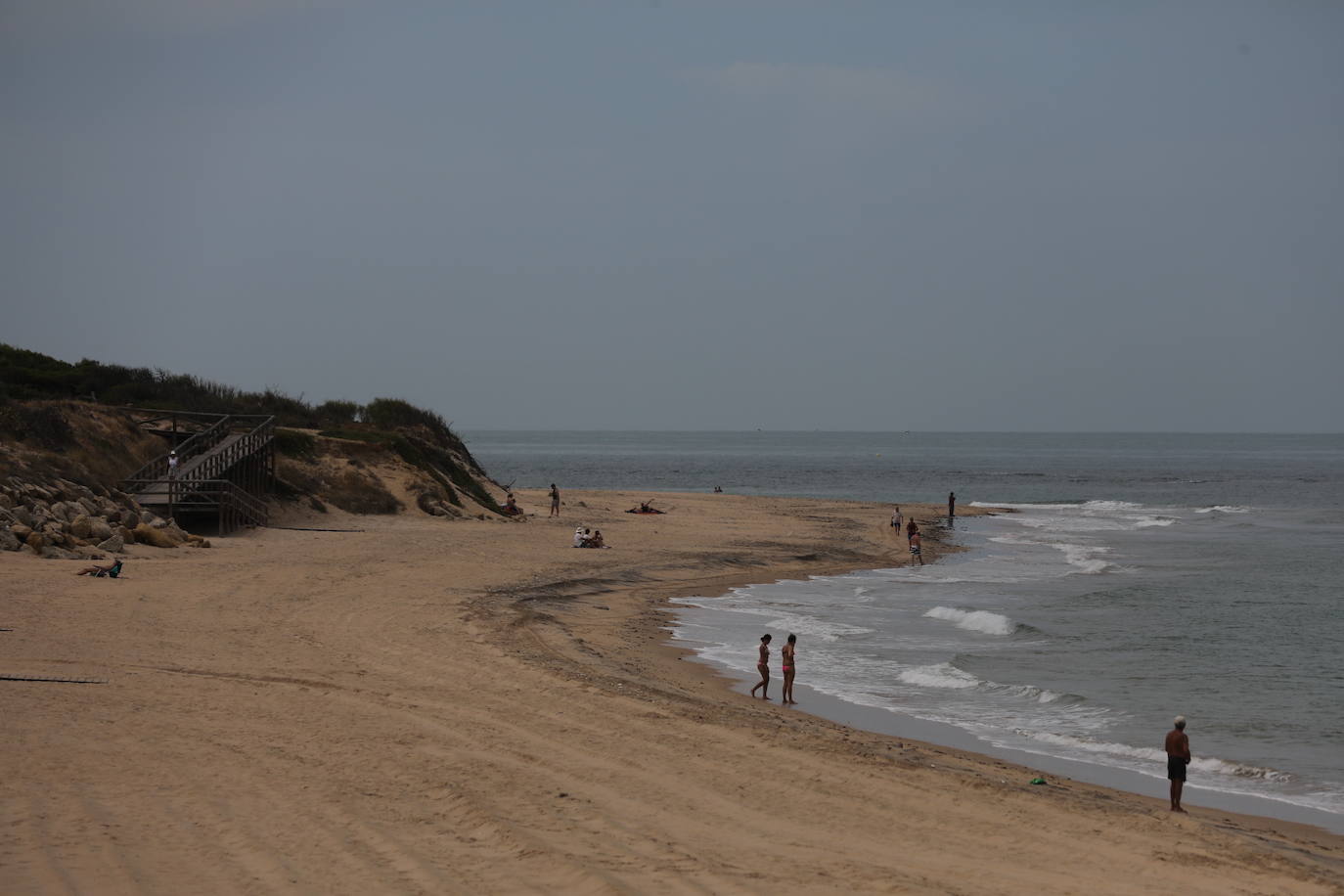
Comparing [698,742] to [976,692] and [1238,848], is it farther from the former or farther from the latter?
[976,692]

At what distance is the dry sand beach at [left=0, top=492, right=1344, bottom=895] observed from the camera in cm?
823

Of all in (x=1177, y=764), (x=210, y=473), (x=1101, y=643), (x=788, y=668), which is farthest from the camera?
(x=210, y=473)

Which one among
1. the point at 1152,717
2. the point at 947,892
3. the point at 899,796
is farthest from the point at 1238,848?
the point at 1152,717

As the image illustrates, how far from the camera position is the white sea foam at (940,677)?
18.8m

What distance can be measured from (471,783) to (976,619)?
1695 cm

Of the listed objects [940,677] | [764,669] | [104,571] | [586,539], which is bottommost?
[940,677]

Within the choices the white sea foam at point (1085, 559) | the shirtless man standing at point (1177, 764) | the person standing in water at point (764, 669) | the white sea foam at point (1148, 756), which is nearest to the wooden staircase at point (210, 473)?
the person standing in water at point (764, 669)

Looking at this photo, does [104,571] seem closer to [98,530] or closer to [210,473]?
[98,530]

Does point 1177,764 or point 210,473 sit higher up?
point 210,473

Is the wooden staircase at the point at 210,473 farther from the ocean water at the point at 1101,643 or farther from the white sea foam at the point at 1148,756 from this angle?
the white sea foam at the point at 1148,756

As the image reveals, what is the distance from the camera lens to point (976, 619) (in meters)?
25.0

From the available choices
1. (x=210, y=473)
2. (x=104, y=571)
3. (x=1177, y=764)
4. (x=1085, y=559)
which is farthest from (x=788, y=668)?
(x=1085, y=559)

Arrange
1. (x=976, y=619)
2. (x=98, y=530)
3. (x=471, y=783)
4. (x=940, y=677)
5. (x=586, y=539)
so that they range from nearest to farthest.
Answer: (x=471, y=783)
(x=940, y=677)
(x=98, y=530)
(x=976, y=619)
(x=586, y=539)

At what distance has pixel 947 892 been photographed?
27.3 feet
